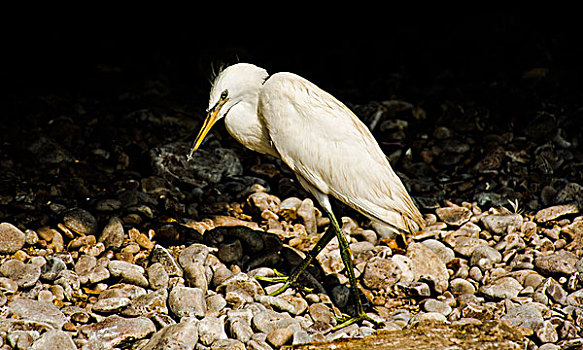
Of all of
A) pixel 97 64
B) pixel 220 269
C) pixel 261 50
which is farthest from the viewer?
pixel 261 50

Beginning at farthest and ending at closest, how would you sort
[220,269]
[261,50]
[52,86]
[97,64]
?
1. [261,50]
2. [97,64]
3. [52,86]
4. [220,269]

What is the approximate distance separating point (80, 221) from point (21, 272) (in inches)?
24.8

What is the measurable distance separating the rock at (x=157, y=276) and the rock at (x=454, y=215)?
214cm

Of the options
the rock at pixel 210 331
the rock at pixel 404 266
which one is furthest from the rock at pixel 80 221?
the rock at pixel 404 266

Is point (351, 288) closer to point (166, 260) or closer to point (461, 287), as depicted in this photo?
point (461, 287)

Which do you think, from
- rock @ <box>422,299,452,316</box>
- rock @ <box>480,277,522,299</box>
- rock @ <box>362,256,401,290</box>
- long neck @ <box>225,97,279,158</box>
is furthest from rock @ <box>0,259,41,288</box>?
rock @ <box>480,277,522,299</box>

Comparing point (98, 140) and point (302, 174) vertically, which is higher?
point (302, 174)

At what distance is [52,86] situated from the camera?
6477 millimetres

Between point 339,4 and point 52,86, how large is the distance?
3.21 m

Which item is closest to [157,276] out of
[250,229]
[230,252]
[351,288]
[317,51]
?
[230,252]

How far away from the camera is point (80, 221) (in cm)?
459

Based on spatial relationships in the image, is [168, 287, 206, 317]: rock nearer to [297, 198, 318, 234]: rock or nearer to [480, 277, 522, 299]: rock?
[297, 198, 318, 234]: rock

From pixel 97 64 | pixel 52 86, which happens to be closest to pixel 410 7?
pixel 97 64

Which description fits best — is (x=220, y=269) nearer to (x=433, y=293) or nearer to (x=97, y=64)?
(x=433, y=293)
